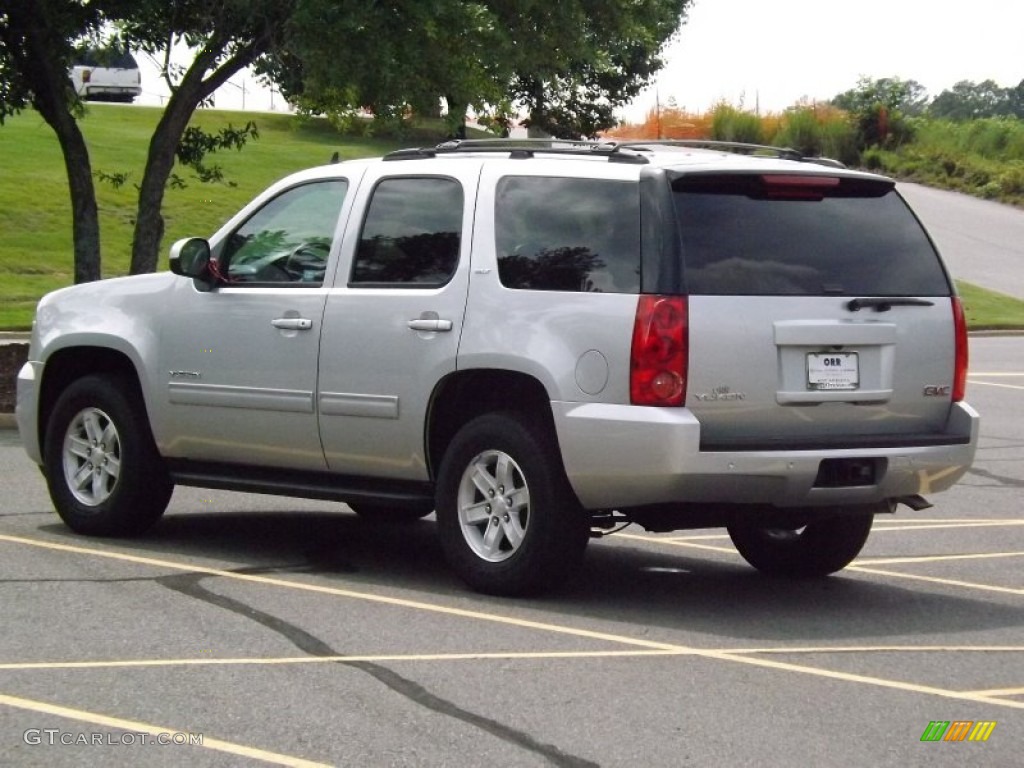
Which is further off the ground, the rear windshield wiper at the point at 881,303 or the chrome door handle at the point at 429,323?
the rear windshield wiper at the point at 881,303

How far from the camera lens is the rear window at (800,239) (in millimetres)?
7824

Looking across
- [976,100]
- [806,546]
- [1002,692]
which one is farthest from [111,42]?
[976,100]

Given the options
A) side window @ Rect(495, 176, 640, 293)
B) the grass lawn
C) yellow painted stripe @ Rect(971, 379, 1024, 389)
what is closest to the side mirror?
side window @ Rect(495, 176, 640, 293)

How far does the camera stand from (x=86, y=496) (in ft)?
32.5

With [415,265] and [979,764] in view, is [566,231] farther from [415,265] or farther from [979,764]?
[979,764]

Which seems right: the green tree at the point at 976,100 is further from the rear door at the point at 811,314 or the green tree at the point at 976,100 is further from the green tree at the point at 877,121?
the rear door at the point at 811,314

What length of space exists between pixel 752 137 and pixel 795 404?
161ft

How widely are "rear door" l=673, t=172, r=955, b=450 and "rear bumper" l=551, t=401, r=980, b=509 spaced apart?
0.08 metres

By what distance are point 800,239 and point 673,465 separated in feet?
4.20

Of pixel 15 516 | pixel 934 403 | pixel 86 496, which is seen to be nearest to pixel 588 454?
pixel 934 403

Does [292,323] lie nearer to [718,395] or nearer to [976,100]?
[718,395]

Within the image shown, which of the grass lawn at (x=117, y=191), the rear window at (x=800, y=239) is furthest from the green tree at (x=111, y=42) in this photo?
the rear window at (x=800, y=239)

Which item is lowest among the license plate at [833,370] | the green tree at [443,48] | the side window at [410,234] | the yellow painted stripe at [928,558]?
the yellow painted stripe at [928,558]

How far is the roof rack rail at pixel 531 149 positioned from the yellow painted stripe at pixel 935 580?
2.63 meters
